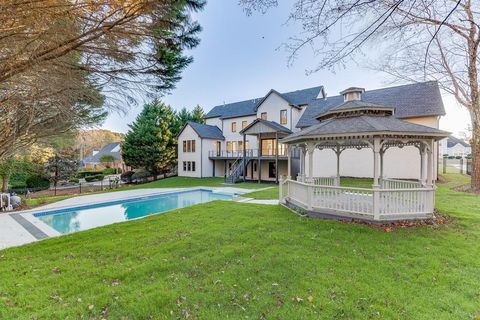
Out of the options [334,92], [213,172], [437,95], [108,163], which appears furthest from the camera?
[108,163]

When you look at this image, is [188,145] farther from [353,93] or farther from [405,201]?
[405,201]

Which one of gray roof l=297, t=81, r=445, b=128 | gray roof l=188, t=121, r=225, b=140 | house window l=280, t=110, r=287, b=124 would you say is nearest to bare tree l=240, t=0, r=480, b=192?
gray roof l=297, t=81, r=445, b=128

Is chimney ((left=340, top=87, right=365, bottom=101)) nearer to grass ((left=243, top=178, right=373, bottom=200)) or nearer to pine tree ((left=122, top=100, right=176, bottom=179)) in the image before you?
grass ((left=243, top=178, right=373, bottom=200))

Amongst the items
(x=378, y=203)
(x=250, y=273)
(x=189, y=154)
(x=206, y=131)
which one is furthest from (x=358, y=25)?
(x=189, y=154)

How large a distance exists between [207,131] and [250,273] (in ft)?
82.4

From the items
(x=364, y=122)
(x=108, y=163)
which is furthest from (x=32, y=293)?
(x=108, y=163)

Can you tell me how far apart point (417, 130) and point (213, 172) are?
75.6ft

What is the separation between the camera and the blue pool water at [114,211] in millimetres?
11019

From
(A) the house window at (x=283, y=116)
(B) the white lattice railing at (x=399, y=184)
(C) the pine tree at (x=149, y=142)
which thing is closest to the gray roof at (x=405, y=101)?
(A) the house window at (x=283, y=116)

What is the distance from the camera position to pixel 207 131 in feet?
95.6

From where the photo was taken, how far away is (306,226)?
25.7 ft

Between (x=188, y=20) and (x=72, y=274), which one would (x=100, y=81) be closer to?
(x=188, y=20)

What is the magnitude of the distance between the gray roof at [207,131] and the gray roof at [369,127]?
64.3 ft

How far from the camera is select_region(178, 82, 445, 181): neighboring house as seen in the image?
18844mm
